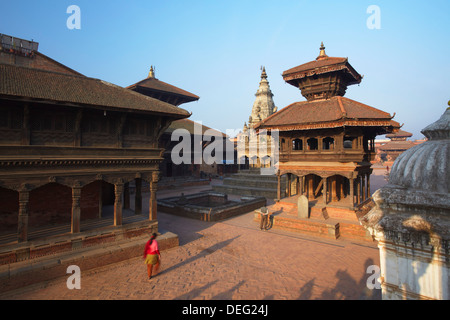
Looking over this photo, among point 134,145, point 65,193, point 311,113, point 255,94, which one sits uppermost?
point 255,94

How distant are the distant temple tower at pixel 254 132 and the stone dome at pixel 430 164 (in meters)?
34.2

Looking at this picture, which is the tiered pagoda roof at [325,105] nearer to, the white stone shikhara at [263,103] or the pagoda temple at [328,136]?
the pagoda temple at [328,136]

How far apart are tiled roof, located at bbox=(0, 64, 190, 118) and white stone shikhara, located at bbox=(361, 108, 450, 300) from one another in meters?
9.42

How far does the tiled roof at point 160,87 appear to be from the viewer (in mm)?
30875

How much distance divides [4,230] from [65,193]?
241cm

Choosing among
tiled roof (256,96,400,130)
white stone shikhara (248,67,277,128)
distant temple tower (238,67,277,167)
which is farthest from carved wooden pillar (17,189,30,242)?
white stone shikhara (248,67,277,128)

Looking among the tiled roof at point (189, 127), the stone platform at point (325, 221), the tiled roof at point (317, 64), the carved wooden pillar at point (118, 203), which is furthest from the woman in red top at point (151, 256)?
the tiled roof at point (189, 127)

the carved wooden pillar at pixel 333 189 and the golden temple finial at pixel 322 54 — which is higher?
the golden temple finial at pixel 322 54

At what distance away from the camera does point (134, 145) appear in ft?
37.2

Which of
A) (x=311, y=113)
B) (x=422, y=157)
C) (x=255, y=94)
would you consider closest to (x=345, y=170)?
(x=311, y=113)

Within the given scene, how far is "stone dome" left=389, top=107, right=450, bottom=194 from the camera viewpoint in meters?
3.62

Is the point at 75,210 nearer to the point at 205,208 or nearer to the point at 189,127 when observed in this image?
the point at 205,208

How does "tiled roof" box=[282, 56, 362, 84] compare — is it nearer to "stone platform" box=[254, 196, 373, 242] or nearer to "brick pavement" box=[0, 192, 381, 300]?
"stone platform" box=[254, 196, 373, 242]
